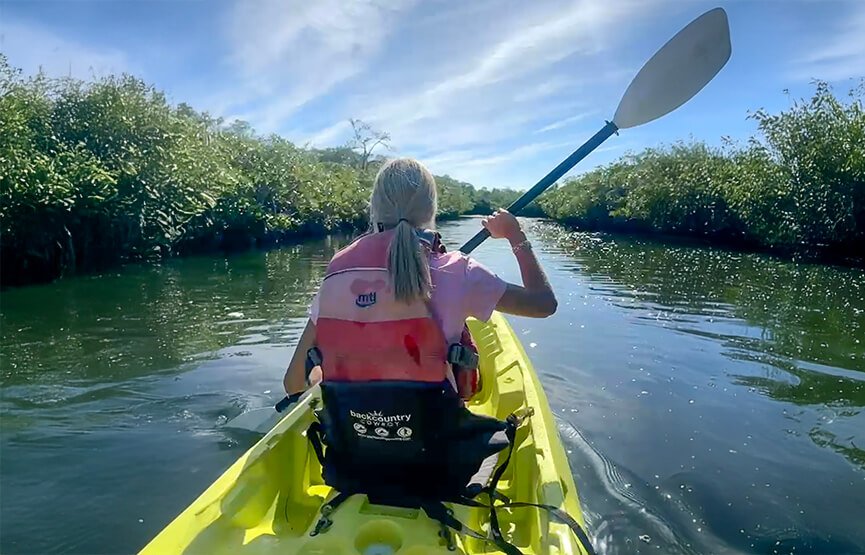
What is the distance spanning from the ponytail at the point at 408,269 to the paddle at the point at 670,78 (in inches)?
76.4

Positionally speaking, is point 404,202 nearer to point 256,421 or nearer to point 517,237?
point 517,237

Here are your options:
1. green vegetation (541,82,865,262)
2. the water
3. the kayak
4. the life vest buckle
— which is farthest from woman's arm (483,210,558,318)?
green vegetation (541,82,865,262)

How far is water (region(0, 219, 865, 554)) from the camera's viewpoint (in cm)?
353

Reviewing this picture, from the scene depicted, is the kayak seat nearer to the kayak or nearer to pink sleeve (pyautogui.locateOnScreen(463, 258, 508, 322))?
the kayak

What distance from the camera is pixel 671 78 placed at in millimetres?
4039

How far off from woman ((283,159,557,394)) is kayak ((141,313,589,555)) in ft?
1.68

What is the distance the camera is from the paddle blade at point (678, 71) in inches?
154

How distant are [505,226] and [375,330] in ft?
2.68

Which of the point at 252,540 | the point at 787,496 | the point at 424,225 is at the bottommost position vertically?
the point at 787,496

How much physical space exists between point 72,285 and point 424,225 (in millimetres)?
12951

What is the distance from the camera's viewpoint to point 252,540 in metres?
2.05

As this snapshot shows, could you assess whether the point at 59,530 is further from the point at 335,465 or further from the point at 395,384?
the point at 395,384

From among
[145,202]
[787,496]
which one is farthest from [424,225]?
[145,202]

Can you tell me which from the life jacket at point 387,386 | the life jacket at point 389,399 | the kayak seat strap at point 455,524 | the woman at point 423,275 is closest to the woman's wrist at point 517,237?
the woman at point 423,275
